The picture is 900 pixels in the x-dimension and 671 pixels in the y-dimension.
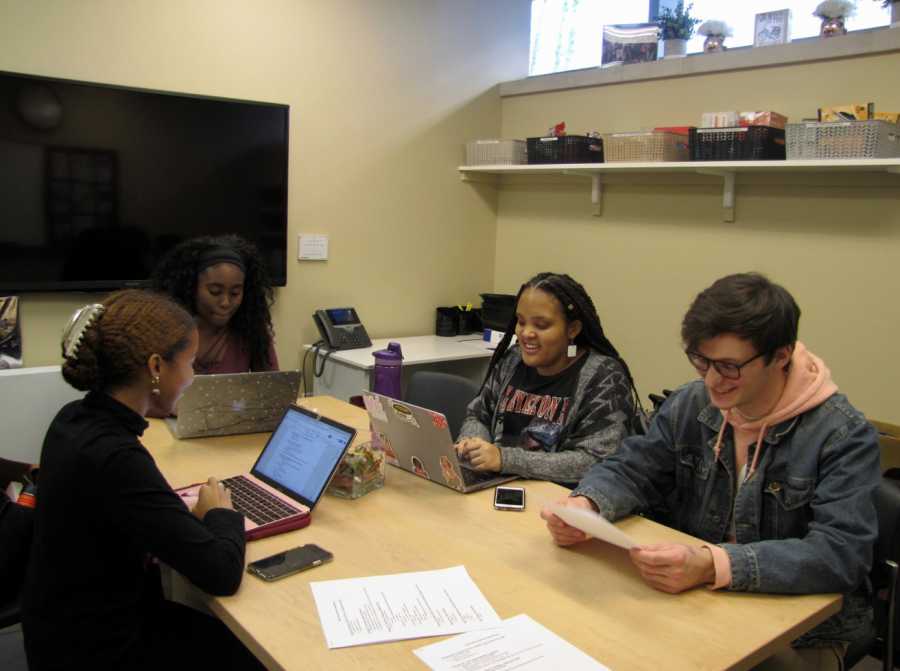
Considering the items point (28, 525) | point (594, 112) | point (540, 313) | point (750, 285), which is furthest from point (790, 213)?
point (28, 525)

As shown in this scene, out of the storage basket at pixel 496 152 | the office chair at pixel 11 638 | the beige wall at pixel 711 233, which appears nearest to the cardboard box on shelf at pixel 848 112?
the beige wall at pixel 711 233

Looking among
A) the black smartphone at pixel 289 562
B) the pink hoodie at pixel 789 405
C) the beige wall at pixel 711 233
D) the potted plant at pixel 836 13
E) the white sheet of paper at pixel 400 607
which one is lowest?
the white sheet of paper at pixel 400 607

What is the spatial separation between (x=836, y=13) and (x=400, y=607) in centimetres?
300

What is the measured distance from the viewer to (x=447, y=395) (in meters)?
2.64

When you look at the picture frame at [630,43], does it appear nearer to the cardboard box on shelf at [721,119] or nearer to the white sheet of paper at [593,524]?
the cardboard box on shelf at [721,119]

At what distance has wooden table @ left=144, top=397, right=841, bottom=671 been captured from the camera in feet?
3.89

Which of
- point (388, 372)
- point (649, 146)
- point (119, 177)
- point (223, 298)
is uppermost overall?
point (649, 146)

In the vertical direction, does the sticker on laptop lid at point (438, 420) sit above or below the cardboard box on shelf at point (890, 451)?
above

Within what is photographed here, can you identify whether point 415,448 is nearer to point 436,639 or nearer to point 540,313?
point 540,313

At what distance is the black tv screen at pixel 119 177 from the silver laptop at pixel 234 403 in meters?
1.16

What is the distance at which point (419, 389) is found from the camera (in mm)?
2682

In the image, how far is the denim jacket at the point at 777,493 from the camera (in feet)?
4.50

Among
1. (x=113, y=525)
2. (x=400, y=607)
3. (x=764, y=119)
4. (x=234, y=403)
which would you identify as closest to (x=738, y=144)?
(x=764, y=119)

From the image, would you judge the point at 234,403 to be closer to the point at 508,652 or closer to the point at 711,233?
the point at 508,652
